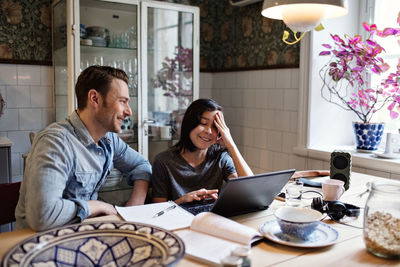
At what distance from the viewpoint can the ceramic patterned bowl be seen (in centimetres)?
117

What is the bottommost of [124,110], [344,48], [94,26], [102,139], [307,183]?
[307,183]

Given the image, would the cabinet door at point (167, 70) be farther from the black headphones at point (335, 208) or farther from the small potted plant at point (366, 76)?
the black headphones at point (335, 208)

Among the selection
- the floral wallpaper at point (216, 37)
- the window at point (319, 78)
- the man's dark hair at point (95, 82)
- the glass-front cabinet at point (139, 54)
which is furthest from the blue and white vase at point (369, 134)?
the man's dark hair at point (95, 82)

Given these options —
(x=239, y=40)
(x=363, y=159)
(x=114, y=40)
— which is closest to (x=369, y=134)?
(x=363, y=159)

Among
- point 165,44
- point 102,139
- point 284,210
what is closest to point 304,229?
point 284,210

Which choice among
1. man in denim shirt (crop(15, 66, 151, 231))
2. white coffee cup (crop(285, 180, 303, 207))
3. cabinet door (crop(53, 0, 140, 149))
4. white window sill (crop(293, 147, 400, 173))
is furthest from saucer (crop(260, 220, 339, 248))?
cabinet door (crop(53, 0, 140, 149))

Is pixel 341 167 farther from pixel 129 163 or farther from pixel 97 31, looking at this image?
pixel 97 31

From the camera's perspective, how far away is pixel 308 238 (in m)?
1.18

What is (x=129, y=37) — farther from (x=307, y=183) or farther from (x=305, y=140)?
(x=307, y=183)

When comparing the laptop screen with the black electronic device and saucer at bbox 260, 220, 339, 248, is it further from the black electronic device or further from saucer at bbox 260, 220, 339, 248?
the black electronic device

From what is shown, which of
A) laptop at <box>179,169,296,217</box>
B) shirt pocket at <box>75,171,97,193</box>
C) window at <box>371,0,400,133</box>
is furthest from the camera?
window at <box>371,0,400,133</box>

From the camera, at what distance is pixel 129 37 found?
3.07 m

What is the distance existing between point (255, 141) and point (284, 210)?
2.26 metres

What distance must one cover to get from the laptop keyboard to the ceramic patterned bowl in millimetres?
331
